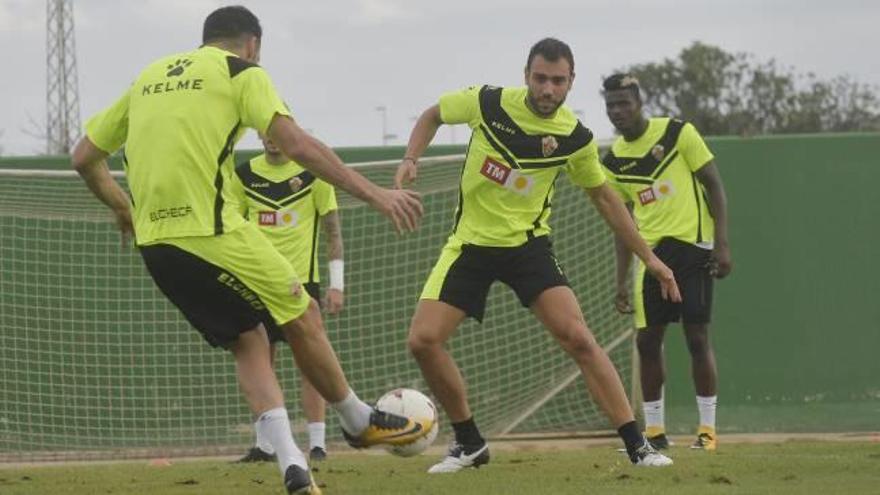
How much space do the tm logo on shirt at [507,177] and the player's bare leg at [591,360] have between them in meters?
0.60

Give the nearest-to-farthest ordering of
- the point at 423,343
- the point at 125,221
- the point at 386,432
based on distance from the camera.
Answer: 1. the point at 386,432
2. the point at 125,221
3. the point at 423,343

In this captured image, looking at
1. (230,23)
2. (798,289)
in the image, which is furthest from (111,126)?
(798,289)

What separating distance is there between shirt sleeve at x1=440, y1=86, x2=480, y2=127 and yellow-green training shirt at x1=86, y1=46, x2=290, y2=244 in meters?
2.48

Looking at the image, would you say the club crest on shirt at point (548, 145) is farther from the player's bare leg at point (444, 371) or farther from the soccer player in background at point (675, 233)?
the soccer player in background at point (675, 233)

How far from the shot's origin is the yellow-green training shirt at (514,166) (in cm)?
967

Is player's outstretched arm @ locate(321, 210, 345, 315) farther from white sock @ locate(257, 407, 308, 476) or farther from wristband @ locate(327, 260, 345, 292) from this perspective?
white sock @ locate(257, 407, 308, 476)

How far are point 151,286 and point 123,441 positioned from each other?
1350 millimetres

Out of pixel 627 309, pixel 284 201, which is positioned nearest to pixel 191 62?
pixel 284 201

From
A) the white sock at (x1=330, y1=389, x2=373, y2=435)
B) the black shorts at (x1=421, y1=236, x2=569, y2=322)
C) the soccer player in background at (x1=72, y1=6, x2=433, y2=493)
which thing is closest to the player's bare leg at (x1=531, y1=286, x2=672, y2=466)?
the black shorts at (x1=421, y1=236, x2=569, y2=322)

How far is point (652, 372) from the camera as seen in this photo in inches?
478

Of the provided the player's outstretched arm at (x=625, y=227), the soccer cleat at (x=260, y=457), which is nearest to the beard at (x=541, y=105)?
the player's outstretched arm at (x=625, y=227)

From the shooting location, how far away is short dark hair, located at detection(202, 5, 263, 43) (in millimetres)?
7918

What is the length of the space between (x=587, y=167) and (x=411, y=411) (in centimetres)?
195

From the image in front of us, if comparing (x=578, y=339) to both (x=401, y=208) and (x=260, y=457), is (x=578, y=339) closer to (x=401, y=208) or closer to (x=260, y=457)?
(x=401, y=208)
